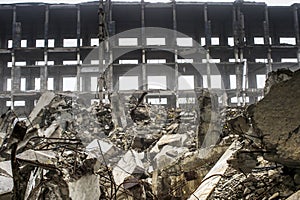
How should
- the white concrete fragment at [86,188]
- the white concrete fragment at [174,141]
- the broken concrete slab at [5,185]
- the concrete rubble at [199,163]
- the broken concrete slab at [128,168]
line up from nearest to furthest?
the concrete rubble at [199,163], the broken concrete slab at [5,185], the white concrete fragment at [86,188], the broken concrete slab at [128,168], the white concrete fragment at [174,141]

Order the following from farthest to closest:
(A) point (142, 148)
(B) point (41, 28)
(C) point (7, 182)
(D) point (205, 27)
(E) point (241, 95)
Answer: (B) point (41, 28)
(D) point (205, 27)
(E) point (241, 95)
(A) point (142, 148)
(C) point (7, 182)

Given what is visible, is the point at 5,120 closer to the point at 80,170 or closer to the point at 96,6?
the point at 80,170

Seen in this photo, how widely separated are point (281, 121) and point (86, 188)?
→ 6.62ft

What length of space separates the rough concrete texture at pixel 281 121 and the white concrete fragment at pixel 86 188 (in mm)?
1787

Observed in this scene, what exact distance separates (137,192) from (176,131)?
7.43 metres

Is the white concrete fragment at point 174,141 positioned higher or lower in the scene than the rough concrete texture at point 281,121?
lower

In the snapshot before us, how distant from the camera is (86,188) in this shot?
4.06m

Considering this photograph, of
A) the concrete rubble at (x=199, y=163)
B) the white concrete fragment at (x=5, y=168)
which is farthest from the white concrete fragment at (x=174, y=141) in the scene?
the white concrete fragment at (x=5, y=168)

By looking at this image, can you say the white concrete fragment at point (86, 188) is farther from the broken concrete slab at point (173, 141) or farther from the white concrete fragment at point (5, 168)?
the broken concrete slab at point (173, 141)

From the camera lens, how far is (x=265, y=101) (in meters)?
2.85

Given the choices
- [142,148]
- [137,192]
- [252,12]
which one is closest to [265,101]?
[137,192]

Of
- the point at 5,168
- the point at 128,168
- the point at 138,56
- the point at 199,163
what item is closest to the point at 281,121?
the point at 5,168

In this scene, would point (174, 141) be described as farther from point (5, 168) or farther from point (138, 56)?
point (138, 56)

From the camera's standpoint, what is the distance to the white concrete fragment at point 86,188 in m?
3.94
